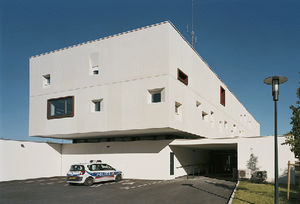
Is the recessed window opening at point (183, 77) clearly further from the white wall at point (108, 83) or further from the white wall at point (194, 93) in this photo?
the white wall at point (108, 83)

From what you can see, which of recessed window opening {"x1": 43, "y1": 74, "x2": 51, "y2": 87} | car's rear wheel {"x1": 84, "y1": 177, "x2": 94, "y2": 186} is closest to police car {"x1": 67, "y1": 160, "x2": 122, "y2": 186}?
car's rear wheel {"x1": 84, "y1": 177, "x2": 94, "y2": 186}

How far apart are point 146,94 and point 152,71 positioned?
176cm

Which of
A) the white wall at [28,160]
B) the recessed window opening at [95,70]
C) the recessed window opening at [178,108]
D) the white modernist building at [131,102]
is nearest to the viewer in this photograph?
the white modernist building at [131,102]

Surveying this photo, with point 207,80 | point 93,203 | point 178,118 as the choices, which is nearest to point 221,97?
point 207,80

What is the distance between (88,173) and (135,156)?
5.67m

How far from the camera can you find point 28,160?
2309 cm

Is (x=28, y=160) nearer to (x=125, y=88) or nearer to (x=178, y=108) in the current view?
(x=125, y=88)

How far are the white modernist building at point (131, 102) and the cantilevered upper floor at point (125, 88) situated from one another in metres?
0.07

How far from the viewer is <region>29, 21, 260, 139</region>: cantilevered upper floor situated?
19469 mm

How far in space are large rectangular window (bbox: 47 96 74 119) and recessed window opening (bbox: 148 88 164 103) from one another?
295 inches

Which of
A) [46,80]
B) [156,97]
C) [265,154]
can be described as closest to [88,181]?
[156,97]

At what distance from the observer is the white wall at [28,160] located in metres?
21.3

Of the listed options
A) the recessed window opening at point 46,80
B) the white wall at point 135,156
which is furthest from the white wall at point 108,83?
the white wall at point 135,156

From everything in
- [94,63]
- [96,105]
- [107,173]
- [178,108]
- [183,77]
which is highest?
[94,63]
